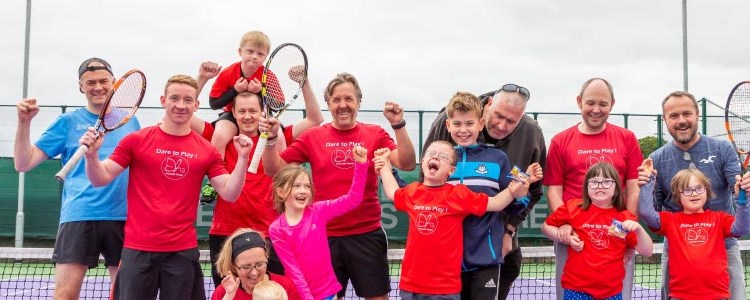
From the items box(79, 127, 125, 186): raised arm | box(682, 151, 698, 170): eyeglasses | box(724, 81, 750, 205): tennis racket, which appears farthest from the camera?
box(724, 81, 750, 205): tennis racket

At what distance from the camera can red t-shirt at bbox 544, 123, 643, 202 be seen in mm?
4082

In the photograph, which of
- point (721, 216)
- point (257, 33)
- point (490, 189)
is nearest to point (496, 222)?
point (490, 189)

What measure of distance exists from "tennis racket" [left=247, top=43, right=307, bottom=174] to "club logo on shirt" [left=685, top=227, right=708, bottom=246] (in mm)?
2377

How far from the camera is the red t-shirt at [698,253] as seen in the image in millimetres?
3979

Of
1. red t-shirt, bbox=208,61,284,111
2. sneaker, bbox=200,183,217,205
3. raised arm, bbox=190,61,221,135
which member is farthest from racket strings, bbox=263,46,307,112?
sneaker, bbox=200,183,217,205

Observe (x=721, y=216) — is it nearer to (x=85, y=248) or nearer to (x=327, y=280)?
(x=327, y=280)

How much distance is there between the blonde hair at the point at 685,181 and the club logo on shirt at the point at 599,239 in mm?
570

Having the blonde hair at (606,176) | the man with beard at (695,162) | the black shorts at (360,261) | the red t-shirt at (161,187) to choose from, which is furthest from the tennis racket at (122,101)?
the man with beard at (695,162)

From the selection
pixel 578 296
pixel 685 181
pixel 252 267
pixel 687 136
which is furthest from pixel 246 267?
pixel 687 136

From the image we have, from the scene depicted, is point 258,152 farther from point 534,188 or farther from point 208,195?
point 534,188

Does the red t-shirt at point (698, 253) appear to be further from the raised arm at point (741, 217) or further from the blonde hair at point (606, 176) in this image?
the blonde hair at point (606, 176)

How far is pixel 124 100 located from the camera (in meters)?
3.94

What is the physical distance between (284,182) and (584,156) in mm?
1709

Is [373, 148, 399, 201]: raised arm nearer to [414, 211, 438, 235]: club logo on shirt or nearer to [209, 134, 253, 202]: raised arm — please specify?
[414, 211, 438, 235]: club logo on shirt
